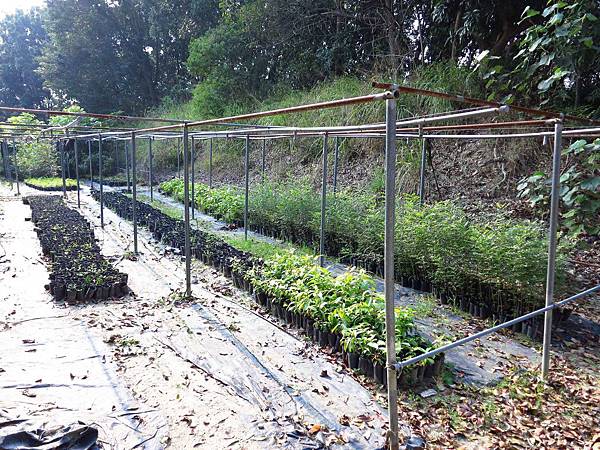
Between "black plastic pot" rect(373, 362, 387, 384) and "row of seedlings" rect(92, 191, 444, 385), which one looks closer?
"black plastic pot" rect(373, 362, 387, 384)

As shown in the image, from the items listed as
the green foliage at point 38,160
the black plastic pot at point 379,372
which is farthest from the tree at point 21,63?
the black plastic pot at point 379,372

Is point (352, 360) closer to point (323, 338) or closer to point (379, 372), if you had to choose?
point (379, 372)

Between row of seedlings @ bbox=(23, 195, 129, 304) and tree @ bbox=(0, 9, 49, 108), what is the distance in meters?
31.3

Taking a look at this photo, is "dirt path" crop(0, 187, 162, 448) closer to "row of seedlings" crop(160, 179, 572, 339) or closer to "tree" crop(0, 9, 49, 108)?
"row of seedlings" crop(160, 179, 572, 339)

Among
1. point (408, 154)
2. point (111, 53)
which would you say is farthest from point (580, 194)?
point (111, 53)

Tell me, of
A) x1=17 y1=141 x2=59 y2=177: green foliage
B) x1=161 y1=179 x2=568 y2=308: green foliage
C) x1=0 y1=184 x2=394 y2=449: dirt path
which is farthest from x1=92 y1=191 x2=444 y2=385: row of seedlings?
x1=17 y1=141 x2=59 y2=177: green foliage

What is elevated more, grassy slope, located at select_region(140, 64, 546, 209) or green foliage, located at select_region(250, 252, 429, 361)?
grassy slope, located at select_region(140, 64, 546, 209)

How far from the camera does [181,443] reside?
251 centimetres

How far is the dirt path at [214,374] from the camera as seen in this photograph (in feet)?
8.59

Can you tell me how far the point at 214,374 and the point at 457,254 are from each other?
271 cm

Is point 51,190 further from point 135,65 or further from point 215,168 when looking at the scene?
point 135,65

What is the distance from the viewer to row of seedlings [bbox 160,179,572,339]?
409 centimetres

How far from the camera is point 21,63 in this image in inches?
1323

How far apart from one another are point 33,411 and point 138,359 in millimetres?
846
